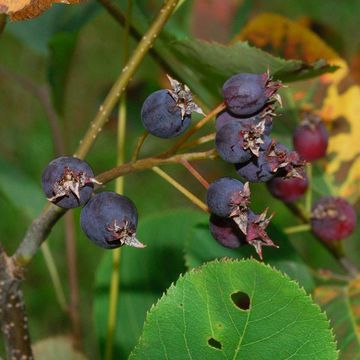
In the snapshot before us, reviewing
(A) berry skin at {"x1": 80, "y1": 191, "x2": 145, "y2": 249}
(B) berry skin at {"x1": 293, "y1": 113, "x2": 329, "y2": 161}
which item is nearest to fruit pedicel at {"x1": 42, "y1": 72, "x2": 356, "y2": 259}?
(A) berry skin at {"x1": 80, "y1": 191, "x2": 145, "y2": 249}

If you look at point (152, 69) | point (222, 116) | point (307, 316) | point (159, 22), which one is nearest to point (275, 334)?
point (307, 316)

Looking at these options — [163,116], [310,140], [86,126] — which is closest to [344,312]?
[310,140]

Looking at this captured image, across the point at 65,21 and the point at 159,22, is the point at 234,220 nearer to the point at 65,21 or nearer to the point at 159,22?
the point at 159,22

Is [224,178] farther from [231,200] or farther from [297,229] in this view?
[297,229]

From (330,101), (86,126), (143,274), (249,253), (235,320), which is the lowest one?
(235,320)

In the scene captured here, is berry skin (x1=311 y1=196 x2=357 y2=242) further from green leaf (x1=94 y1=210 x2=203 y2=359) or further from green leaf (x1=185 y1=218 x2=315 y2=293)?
green leaf (x1=94 y1=210 x2=203 y2=359)

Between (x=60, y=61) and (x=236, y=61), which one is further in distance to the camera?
(x=60, y=61)

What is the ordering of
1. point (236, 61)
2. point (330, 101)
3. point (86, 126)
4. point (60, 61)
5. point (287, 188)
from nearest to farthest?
point (236, 61) < point (287, 188) < point (60, 61) < point (330, 101) < point (86, 126)
